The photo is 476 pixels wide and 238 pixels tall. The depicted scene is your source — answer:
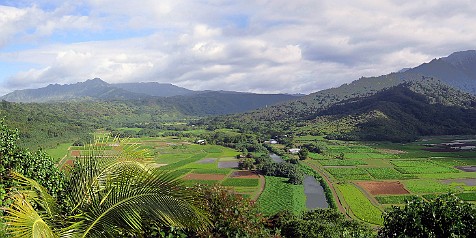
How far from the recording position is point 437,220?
1112cm

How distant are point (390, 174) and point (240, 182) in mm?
26884

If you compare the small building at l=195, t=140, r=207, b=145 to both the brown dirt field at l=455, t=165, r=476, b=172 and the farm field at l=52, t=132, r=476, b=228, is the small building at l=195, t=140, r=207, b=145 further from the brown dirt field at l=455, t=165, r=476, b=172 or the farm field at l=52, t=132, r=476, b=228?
the brown dirt field at l=455, t=165, r=476, b=172

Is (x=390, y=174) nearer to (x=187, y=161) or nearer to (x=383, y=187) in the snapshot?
(x=383, y=187)

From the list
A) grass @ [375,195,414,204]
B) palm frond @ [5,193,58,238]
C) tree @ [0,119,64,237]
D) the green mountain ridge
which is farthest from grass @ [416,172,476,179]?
palm frond @ [5,193,58,238]

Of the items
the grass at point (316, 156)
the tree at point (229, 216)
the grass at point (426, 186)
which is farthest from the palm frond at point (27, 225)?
the grass at point (316, 156)

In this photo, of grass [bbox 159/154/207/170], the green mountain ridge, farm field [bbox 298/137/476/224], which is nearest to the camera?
farm field [bbox 298/137/476/224]

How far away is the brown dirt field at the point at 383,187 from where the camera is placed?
51.1m

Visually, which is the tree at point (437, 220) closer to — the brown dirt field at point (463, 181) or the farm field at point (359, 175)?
the farm field at point (359, 175)

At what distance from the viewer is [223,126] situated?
6216 inches

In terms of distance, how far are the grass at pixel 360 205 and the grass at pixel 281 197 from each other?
234 inches

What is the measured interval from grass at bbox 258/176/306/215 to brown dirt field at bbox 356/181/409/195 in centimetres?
988

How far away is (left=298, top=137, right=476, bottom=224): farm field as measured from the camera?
4659 centimetres

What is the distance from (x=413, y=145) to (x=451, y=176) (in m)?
40.8

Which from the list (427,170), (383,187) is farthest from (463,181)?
(383,187)
